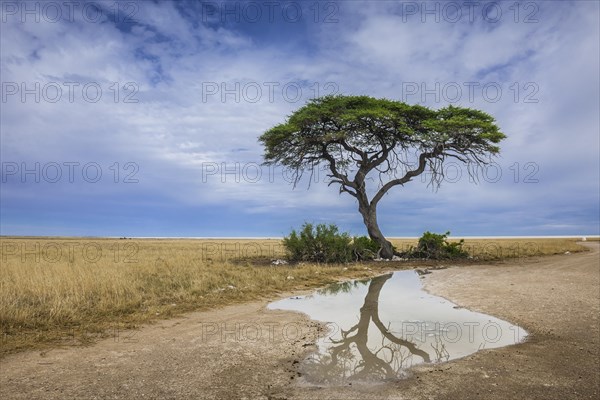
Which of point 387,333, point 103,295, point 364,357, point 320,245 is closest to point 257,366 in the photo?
point 364,357

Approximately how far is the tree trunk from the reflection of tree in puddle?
17545 mm

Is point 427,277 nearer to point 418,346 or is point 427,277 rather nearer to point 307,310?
point 307,310

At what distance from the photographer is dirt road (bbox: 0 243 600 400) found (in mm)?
4691

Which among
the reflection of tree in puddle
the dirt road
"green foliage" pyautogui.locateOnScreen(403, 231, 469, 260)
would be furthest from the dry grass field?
"green foliage" pyautogui.locateOnScreen(403, 231, 469, 260)

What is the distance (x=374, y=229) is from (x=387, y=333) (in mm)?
18176

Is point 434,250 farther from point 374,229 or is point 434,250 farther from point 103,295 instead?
point 103,295

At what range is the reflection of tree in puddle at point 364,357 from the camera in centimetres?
523

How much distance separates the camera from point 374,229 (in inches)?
995

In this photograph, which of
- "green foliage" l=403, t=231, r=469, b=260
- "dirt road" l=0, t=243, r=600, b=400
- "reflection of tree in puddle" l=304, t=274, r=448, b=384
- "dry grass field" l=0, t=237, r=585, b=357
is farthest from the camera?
"green foliage" l=403, t=231, r=469, b=260

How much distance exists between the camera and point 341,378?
5.12m

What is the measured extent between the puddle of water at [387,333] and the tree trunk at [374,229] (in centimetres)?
1306

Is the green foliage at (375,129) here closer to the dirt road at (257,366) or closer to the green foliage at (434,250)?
the green foliage at (434,250)

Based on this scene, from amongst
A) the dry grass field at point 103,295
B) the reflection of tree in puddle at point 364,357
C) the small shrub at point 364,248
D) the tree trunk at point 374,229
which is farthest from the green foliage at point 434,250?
the reflection of tree in puddle at point 364,357

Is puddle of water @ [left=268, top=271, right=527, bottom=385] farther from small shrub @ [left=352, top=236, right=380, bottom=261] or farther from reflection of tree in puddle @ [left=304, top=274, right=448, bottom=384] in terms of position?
small shrub @ [left=352, top=236, right=380, bottom=261]
